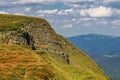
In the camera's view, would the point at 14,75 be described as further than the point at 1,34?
No

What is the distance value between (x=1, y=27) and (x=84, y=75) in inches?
2125

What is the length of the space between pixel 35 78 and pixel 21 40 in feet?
226

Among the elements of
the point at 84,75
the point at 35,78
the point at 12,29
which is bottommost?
the point at 84,75

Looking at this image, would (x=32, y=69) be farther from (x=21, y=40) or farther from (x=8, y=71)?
(x=21, y=40)

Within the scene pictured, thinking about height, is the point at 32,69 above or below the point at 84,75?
above

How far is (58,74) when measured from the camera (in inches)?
4966

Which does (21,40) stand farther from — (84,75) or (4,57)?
(4,57)

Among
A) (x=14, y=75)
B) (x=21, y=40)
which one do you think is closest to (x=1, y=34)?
(x=21, y=40)

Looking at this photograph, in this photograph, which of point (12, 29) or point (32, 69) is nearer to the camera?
point (32, 69)

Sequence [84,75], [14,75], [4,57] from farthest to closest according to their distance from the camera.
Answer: [84,75], [4,57], [14,75]

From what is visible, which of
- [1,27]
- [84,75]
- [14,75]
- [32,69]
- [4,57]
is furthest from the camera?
[1,27]

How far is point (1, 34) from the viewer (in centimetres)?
17112

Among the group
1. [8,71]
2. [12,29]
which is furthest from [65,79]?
[12,29]

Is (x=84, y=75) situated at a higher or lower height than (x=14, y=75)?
lower
